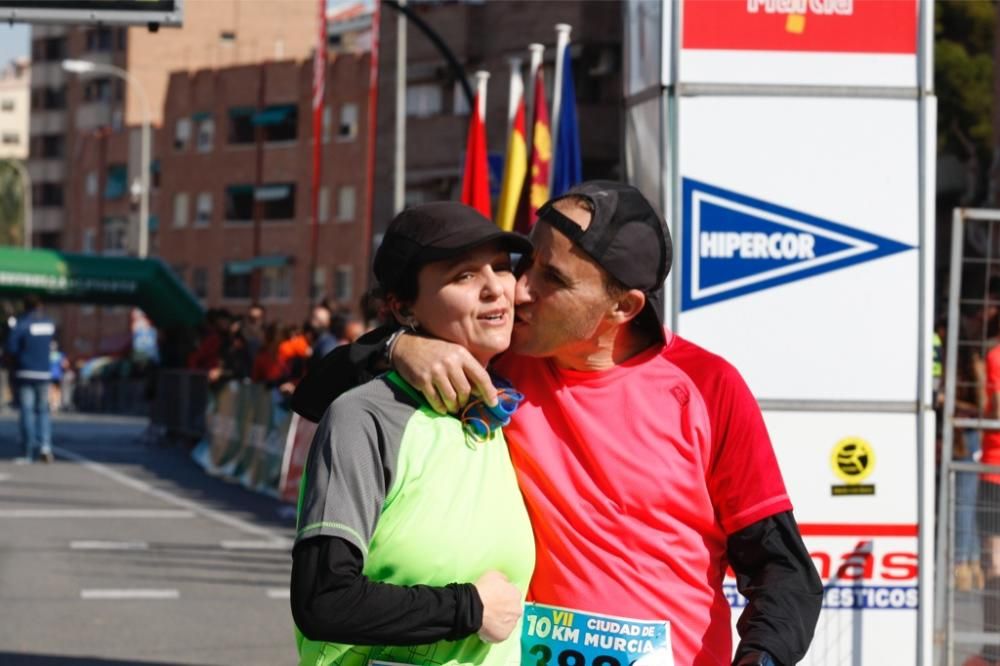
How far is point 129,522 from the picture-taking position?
1664cm

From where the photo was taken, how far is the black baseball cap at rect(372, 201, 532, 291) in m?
3.33

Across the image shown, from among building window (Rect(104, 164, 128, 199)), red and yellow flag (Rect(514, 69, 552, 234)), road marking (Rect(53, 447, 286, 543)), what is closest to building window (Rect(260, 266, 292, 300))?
building window (Rect(104, 164, 128, 199))

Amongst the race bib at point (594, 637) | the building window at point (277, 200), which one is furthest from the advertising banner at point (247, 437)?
the building window at point (277, 200)

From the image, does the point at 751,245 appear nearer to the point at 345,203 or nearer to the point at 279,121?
the point at 345,203

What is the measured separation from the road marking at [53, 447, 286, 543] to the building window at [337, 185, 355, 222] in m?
51.3

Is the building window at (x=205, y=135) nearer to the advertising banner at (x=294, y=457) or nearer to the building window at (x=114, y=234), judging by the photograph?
the building window at (x=114, y=234)

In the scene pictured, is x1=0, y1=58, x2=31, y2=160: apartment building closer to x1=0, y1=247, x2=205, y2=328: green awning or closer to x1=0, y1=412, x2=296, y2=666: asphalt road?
x1=0, y1=247, x2=205, y2=328: green awning

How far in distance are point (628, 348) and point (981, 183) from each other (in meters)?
41.8

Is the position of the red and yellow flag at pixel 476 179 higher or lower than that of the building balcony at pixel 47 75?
lower

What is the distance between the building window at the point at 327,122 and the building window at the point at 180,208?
12169 millimetres

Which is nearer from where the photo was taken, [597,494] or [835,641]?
[597,494]

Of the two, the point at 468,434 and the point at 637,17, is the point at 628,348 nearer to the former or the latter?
the point at 468,434

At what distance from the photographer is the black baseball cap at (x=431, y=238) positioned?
333cm

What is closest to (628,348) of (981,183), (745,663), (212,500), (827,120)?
(745,663)
